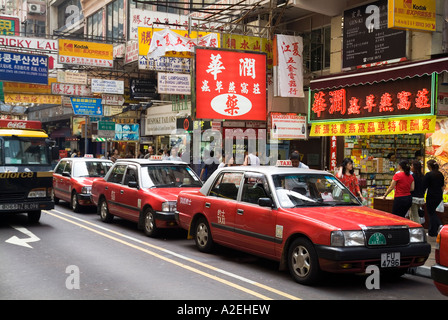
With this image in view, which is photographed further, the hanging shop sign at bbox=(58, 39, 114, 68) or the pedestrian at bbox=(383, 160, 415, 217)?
the hanging shop sign at bbox=(58, 39, 114, 68)

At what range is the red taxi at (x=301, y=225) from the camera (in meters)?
6.82

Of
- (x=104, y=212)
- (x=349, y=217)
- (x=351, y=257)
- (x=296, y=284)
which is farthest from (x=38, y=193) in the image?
(x=351, y=257)

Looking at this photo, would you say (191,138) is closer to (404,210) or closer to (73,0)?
(404,210)

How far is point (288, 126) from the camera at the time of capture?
1731 cm

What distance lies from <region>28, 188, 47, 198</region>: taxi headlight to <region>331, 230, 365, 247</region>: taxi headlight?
8.07m

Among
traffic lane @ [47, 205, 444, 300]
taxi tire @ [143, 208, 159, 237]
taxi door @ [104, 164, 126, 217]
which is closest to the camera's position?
traffic lane @ [47, 205, 444, 300]

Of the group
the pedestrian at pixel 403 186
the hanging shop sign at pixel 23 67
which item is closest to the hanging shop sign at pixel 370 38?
the pedestrian at pixel 403 186

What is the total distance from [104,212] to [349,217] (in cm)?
808

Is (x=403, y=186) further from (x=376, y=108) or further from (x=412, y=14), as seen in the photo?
(x=412, y=14)

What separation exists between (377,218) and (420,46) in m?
7.87

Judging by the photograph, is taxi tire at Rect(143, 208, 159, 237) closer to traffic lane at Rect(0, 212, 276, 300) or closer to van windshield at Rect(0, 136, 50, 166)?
traffic lane at Rect(0, 212, 276, 300)

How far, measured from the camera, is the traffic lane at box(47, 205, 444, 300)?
22.3ft

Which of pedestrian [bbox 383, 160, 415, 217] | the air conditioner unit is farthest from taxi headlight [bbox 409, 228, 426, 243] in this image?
the air conditioner unit
